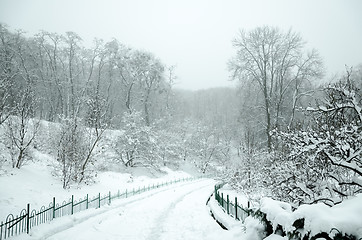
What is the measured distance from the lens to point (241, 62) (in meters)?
22.5

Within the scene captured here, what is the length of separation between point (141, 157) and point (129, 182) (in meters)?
6.81

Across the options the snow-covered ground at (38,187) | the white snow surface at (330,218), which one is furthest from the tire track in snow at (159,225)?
the snow-covered ground at (38,187)

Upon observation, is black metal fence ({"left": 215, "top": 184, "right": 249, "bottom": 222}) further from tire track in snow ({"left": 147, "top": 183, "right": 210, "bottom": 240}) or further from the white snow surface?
the white snow surface

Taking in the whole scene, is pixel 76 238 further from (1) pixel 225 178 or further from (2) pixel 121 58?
(2) pixel 121 58

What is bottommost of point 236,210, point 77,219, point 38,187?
point 77,219

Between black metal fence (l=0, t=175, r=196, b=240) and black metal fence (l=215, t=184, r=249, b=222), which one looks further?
black metal fence (l=215, t=184, r=249, b=222)

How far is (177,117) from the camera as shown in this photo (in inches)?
2224

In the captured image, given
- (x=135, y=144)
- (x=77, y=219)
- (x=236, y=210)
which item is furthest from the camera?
(x=135, y=144)

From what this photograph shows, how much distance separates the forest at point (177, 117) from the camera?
8.26m

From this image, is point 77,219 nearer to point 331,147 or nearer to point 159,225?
point 159,225

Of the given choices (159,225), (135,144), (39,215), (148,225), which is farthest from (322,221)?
(135,144)

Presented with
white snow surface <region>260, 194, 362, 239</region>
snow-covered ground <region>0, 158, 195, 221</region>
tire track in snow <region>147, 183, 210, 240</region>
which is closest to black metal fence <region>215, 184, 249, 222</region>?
tire track in snow <region>147, 183, 210, 240</region>

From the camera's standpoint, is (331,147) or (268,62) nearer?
(331,147)

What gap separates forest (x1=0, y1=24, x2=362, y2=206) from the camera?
27.1ft
